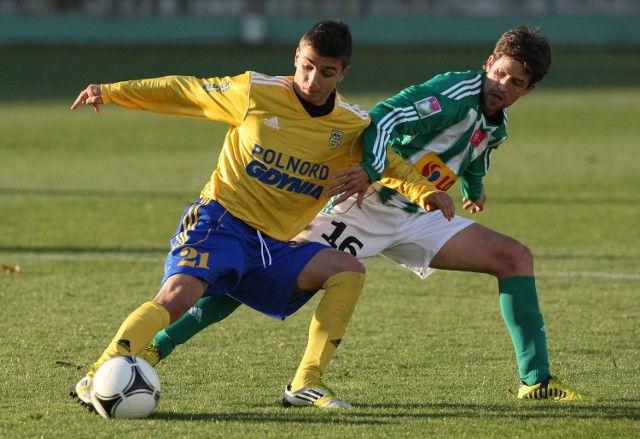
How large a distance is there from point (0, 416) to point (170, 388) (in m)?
0.84

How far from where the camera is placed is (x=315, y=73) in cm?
491

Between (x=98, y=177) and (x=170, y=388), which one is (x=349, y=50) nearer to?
(x=170, y=388)

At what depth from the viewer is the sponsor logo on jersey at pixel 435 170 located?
5559 mm

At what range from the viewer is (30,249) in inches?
364

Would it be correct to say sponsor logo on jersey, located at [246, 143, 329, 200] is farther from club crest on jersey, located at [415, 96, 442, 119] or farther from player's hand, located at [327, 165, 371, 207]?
club crest on jersey, located at [415, 96, 442, 119]

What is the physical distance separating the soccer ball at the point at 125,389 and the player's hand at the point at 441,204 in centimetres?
140

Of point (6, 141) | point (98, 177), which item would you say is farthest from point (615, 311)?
point (6, 141)

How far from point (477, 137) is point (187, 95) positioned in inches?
58.1

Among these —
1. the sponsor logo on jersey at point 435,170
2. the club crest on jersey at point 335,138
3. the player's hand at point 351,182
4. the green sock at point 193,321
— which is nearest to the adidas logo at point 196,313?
the green sock at point 193,321

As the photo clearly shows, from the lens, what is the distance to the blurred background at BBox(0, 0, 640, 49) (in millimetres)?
37625

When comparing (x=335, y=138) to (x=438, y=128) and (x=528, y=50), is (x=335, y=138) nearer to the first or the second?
(x=438, y=128)

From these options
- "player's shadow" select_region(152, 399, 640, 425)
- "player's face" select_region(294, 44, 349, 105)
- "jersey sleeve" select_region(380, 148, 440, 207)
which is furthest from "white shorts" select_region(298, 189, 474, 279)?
"player's shadow" select_region(152, 399, 640, 425)

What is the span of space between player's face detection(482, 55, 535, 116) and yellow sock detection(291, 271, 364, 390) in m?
1.14

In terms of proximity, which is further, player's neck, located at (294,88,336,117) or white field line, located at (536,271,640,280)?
white field line, located at (536,271,640,280)
